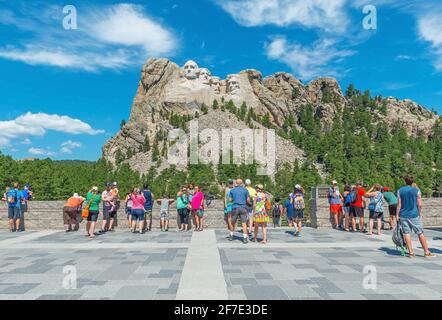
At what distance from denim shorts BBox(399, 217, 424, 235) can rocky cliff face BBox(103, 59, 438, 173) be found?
104 meters

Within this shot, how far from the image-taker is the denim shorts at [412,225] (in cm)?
854

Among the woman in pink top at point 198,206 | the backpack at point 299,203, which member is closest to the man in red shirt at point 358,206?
the backpack at point 299,203

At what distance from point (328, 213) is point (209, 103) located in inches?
4972

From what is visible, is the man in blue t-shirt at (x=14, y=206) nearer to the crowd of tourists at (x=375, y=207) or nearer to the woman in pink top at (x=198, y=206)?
the woman in pink top at (x=198, y=206)

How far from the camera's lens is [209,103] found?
138750mm

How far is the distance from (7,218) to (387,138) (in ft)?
466

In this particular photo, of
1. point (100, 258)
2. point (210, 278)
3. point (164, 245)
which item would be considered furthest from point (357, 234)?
point (100, 258)

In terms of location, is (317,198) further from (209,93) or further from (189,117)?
(209,93)

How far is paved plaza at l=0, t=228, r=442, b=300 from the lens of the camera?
572 centimetres

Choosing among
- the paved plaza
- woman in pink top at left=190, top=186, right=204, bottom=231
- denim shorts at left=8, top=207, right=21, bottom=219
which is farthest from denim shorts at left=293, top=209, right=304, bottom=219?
denim shorts at left=8, top=207, right=21, bottom=219

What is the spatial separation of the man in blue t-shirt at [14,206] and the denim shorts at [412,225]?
13490 mm

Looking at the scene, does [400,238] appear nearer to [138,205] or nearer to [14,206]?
[138,205]

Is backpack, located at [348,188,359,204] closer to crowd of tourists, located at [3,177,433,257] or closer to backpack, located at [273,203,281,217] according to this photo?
crowd of tourists, located at [3,177,433,257]

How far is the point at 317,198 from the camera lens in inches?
609
